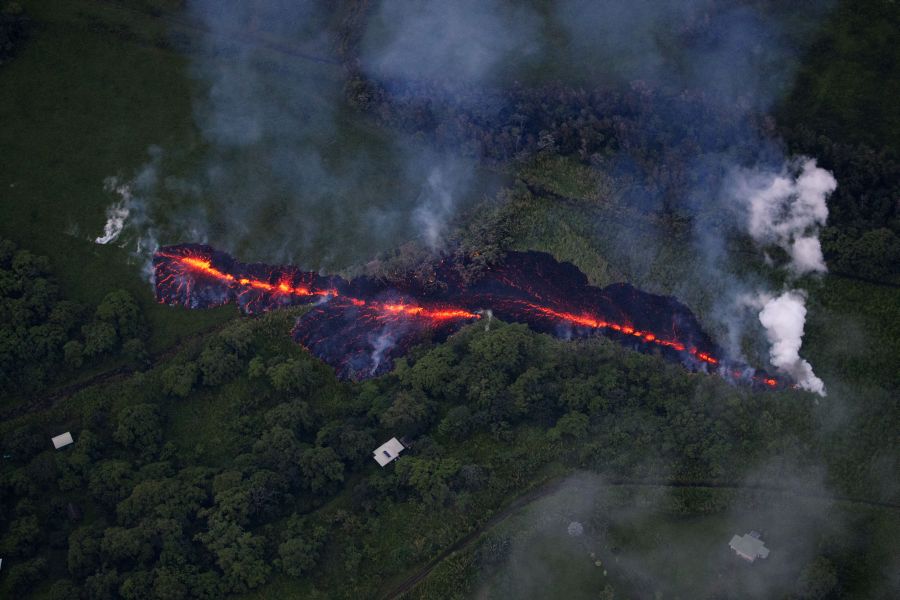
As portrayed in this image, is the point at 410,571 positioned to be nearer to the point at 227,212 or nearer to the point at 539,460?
the point at 539,460

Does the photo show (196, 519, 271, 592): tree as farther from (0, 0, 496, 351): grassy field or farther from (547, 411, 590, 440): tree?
(547, 411, 590, 440): tree

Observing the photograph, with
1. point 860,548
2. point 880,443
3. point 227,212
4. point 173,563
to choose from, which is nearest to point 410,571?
point 173,563

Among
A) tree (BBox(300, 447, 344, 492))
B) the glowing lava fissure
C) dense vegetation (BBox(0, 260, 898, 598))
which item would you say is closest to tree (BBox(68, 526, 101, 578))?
dense vegetation (BBox(0, 260, 898, 598))

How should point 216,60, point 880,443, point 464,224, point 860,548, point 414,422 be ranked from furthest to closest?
point 216,60 → point 464,224 → point 414,422 → point 880,443 → point 860,548

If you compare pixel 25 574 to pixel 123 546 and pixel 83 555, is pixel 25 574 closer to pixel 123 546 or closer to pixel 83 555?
pixel 83 555

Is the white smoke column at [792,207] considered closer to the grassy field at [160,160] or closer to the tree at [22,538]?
the grassy field at [160,160]

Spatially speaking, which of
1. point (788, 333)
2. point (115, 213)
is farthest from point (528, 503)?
point (115, 213)
